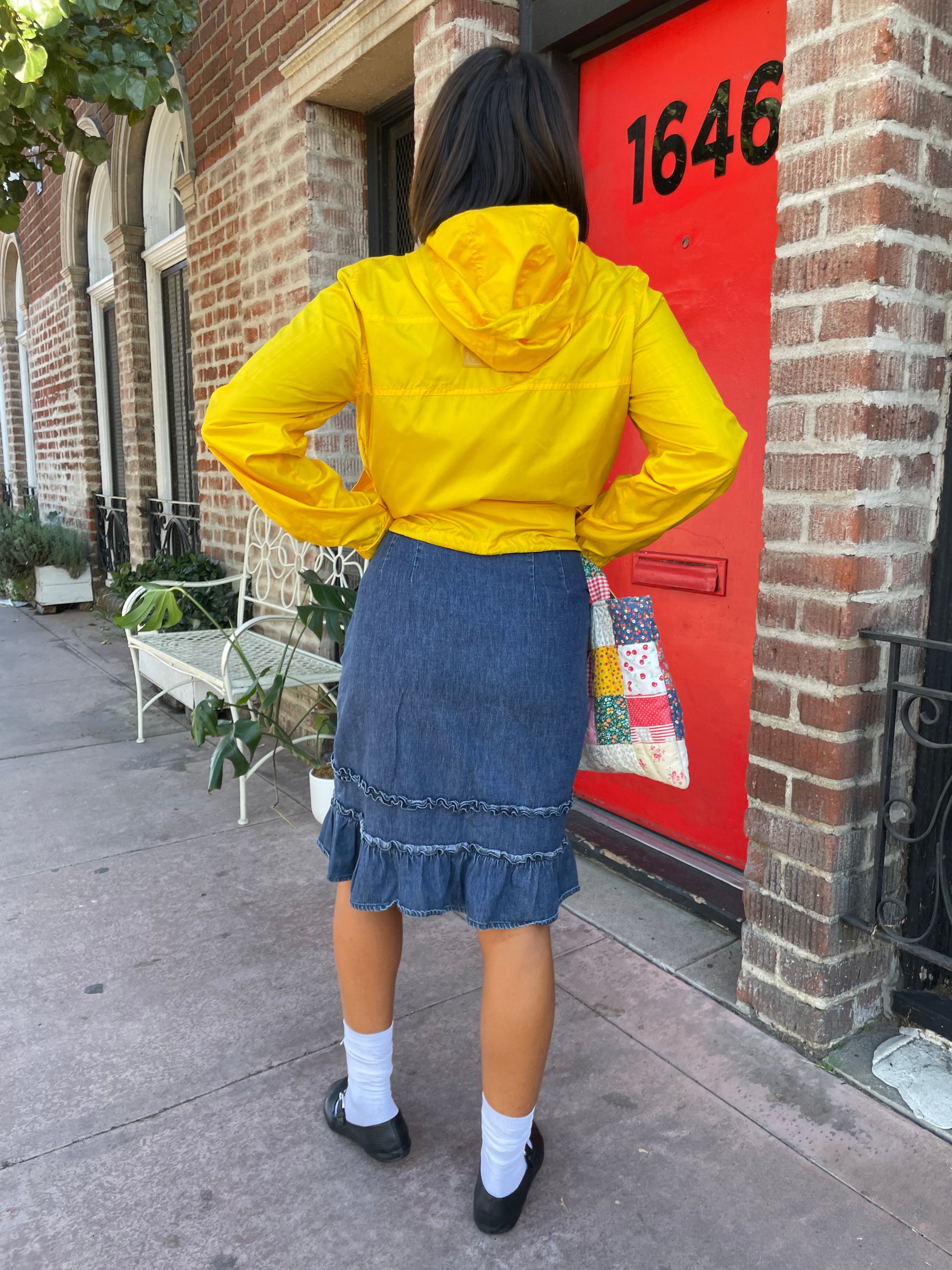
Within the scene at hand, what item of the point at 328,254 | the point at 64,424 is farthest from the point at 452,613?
the point at 64,424

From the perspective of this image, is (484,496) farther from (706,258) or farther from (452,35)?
(452,35)

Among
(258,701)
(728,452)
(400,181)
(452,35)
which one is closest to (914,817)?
(728,452)

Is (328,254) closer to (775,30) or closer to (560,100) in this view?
(775,30)

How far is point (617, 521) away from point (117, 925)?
2111mm

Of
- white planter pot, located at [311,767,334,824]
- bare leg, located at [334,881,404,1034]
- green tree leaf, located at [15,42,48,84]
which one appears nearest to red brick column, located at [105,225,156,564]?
green tree leaf, located at [15,42,48,84]

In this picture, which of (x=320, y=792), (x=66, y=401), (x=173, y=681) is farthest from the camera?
(x=66, y=401)

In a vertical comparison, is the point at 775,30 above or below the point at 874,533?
above

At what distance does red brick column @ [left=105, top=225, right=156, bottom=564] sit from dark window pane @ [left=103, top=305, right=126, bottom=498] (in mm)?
1327

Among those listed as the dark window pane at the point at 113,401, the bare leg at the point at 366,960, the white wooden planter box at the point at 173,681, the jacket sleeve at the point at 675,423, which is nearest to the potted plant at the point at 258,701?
the white wooden planter box at the point at 173,681

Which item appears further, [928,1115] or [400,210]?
[400,210]

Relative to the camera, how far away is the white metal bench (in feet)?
12.6

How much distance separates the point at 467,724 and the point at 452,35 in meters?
2.60

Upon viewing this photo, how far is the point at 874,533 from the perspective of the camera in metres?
2.00

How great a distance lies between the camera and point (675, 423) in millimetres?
1514
